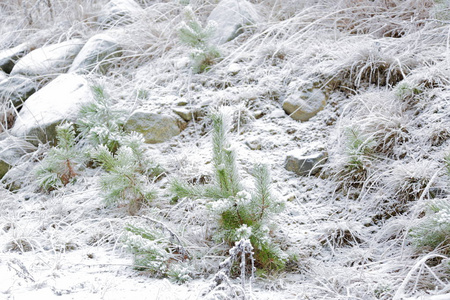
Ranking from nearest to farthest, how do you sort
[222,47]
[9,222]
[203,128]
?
[9,222]
[203,128]
[222,47]

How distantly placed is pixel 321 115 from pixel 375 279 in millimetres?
1315

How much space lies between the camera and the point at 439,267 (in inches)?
63.9

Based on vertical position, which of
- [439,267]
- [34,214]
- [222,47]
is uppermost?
[222,47]

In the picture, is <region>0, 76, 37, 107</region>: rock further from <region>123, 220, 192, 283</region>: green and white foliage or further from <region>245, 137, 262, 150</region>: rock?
<region>123, 220, 192, 283</region>: green and white foliage

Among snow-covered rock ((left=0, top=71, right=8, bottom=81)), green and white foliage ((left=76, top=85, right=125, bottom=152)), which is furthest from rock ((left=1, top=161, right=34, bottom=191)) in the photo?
snow-covered rock ((left=0, top=71, right=8, bottom=81))

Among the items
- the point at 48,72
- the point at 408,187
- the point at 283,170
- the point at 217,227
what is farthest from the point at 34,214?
the point at 408,187

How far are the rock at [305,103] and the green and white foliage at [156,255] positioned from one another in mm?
1314

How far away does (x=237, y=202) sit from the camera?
1.79 meters

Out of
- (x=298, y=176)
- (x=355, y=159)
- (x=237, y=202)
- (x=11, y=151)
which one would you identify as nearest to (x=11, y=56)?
(x=11, y=151)

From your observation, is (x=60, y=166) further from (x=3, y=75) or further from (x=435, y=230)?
(x=435, y=230)

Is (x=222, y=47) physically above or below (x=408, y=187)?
above

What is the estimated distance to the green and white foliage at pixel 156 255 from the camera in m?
1.78

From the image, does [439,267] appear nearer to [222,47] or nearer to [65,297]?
[65,297]

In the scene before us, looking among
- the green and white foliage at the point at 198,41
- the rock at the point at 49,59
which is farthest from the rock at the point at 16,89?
the green and white foliage at the point at 198,41
